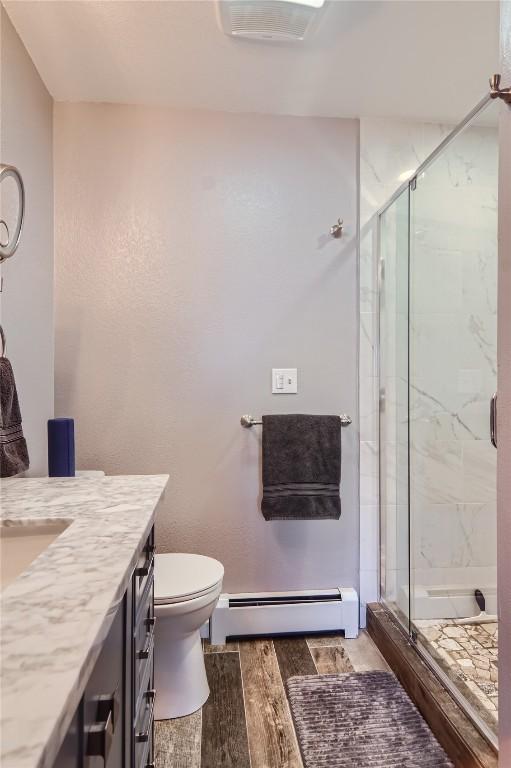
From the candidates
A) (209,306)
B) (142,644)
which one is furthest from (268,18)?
(142,644)

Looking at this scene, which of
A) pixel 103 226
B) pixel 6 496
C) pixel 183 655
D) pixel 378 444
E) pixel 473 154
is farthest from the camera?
pixel 378 444

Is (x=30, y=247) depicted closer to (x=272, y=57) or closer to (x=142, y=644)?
(x=272, y=57)

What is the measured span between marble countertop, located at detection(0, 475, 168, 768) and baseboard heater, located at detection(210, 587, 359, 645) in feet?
4.34

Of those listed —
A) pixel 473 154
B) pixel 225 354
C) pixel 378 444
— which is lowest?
pixel 378 444

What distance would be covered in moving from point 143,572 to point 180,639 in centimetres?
79

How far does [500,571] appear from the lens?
3.87ft

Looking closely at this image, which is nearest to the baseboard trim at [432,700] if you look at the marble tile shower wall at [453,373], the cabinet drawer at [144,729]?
the marble tile shower wall at [453,373]

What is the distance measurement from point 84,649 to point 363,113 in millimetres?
2461

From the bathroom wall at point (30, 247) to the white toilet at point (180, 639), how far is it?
745 mm

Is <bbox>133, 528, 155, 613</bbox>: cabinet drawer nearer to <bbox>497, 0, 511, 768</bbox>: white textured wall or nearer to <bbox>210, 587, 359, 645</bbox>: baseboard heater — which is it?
<bbox>497, 0, 511, 768</bbox>: white textured wall

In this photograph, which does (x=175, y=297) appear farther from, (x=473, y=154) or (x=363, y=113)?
(x=473, y=154)

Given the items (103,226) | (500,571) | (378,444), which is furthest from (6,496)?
(378,444)

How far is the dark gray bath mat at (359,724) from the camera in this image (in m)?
1.46

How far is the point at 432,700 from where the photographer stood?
5.16ft
